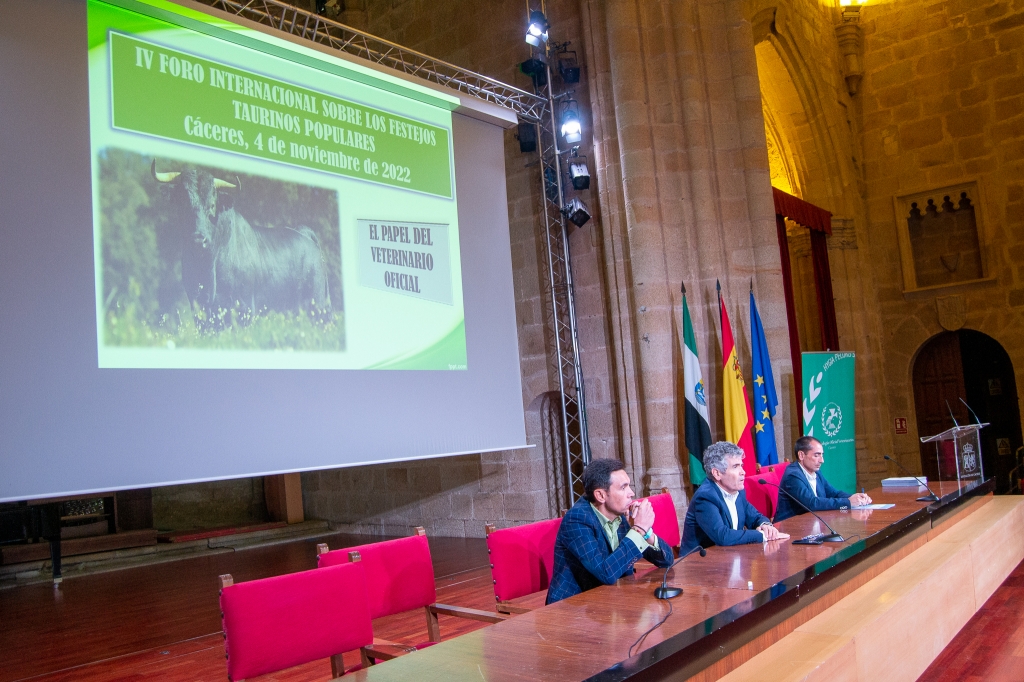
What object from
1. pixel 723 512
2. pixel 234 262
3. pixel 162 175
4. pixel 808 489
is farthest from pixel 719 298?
pixel 162 175

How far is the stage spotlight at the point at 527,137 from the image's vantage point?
8.20 metres

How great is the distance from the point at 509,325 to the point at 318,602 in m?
4.00

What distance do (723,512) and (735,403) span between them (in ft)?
12.3

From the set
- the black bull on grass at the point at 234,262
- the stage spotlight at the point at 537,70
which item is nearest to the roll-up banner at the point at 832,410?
the stage spotlight at the point at 537,70

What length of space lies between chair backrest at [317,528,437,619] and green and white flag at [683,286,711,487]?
416 cm

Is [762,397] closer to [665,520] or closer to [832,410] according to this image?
[832,410]

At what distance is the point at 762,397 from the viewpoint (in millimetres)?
7387

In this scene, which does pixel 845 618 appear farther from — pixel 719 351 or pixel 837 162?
pixel 837 162

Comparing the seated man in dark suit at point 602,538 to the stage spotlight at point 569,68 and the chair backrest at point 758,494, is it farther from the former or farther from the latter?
the stage spotlight at point 569,68

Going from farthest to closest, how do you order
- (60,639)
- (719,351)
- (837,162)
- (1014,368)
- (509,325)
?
(837,162) → (1014,368) → (719,351) → (509,325) → (60,639)

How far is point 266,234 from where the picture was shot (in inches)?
194

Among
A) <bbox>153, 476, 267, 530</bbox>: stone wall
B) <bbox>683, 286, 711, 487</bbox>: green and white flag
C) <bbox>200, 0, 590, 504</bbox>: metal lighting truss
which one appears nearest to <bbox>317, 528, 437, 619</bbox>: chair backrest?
<bbox>683, 286, 711, 487</bbox>: green and white flag

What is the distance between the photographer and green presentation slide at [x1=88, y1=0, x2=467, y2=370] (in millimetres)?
4355

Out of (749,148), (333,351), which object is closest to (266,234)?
(333,351)
